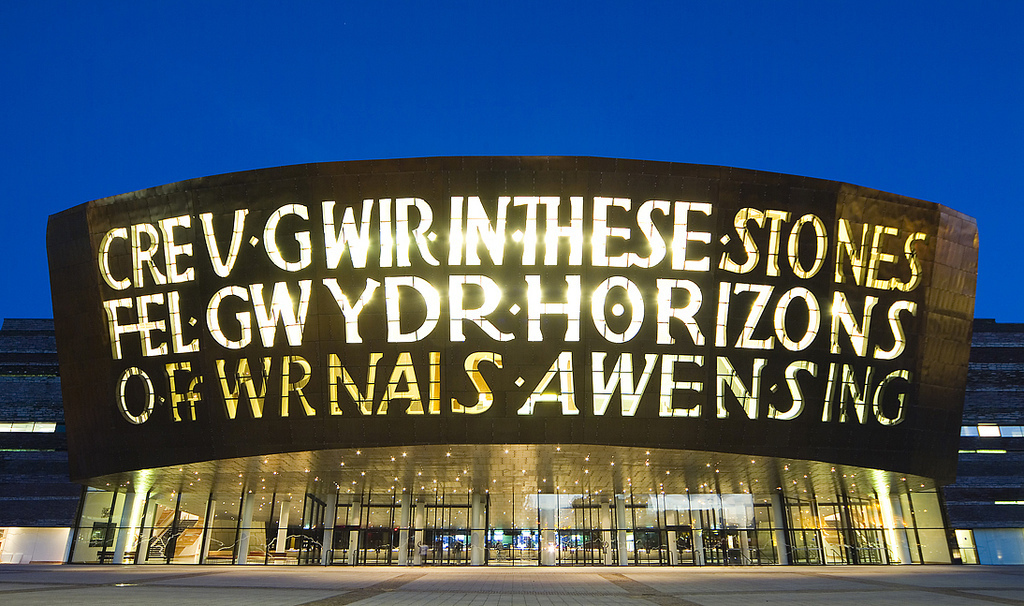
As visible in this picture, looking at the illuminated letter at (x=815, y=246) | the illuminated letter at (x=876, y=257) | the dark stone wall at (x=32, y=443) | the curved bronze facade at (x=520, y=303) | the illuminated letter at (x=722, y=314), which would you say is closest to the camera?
the curved bronze facade at (x=520, y=303)

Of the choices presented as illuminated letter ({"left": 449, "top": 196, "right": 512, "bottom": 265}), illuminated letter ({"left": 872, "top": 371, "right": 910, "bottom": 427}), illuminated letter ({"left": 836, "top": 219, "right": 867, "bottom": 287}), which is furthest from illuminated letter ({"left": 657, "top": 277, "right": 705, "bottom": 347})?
A: illuminated letter ({"left": 872, "top": 371, "right": 910, "bottom": 427})

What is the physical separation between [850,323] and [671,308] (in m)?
9.66

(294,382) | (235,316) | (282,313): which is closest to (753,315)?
(294,382)

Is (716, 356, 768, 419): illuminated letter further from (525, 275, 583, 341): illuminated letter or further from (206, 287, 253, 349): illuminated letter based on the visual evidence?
(206, 287, 253, 349): illuminated letter

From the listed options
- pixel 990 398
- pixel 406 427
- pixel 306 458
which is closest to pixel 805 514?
pixel 990 398

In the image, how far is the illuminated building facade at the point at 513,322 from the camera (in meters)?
32.8

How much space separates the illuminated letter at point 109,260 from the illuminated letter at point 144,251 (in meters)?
0.62

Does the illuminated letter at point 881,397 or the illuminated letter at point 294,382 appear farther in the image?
the illuminated letter at point 881,397

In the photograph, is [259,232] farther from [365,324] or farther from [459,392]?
[459,392]

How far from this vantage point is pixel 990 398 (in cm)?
5225

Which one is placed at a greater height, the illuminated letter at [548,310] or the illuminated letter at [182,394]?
the illuminated letter at [548,310]

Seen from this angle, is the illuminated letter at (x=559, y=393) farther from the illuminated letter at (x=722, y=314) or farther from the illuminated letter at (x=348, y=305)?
the illuminated letter at (x=348, y=305)

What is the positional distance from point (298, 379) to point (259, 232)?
735 cm

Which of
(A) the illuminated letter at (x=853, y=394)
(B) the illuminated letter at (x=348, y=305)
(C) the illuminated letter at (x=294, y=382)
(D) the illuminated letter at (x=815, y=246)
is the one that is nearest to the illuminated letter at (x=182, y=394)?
(C) the illuminated letter at (x=294, y=382)
